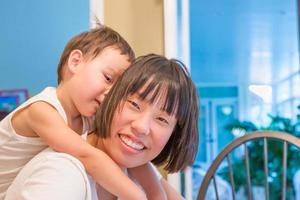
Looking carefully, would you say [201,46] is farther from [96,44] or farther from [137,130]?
[137,130]

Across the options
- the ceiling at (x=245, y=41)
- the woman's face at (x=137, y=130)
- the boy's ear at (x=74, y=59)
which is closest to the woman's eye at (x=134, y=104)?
the woman's face at (x=137, y=130)

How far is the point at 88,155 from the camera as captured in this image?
79 centimetres

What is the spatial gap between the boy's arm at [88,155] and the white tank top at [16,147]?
0.18 ft

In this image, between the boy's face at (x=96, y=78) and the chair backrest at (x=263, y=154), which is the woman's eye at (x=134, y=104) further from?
the chair backrest at (x=263, y=154)

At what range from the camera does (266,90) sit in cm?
323

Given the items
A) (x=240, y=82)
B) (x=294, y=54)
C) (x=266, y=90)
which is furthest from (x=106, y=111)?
(x=240, y=82)

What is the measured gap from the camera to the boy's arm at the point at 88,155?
785 mm

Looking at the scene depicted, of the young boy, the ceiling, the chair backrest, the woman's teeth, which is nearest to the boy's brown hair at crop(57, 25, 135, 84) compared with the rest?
the young boy

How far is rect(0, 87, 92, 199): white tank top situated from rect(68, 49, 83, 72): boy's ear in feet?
0.28

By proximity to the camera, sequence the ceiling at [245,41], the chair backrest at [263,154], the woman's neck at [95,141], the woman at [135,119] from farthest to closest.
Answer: the ceiling at [245,41], the chair backrest at [263,154], the woman's neck at [95,141], the woman at [135,119]

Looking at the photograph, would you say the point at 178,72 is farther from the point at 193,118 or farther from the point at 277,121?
the point at 277,121

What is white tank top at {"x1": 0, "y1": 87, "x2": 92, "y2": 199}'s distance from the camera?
→ 905 mm

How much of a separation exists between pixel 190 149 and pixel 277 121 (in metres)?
1.43

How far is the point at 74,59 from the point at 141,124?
30 cm
